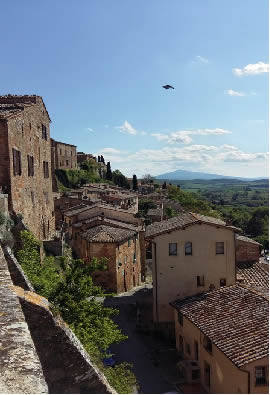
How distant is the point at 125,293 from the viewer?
1119 inches

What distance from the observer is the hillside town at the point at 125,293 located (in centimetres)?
437

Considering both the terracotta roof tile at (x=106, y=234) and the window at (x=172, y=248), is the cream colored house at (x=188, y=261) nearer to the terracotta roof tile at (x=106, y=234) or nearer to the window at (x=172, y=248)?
the window at (x=172, y=248)

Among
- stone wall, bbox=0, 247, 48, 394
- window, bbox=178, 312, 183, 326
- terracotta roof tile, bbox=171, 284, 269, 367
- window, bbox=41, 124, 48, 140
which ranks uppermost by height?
window, bbox=41, 124, 48, 140

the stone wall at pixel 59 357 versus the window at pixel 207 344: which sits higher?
the stone wall at pixel 59 357

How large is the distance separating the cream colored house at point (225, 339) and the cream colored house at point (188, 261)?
138 centimetres

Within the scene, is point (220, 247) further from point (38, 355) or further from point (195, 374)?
point (38, 355)

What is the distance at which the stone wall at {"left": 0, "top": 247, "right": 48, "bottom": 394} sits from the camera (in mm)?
2490

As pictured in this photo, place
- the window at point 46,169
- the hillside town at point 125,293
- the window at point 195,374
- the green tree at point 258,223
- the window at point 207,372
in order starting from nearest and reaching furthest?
the hillside town at point 125,293, the window at point 207,372, the window at point 195,374, the window at point 46,169, the green tree at point 258,223

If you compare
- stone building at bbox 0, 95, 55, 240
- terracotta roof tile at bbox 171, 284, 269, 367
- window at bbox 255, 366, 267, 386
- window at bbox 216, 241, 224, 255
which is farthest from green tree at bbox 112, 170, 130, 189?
window at bbox 255, 366, 267, 386

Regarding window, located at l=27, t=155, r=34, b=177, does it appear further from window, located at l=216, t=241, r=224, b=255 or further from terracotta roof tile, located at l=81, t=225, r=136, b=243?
window, located at l=216, t=241, r=224, b=255

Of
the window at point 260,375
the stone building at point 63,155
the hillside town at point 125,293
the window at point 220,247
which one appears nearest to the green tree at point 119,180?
the stone building at point 63,155

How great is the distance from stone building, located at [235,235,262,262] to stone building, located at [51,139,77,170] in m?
54.0

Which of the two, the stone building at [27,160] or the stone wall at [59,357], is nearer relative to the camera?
the stone wall at [59,357]

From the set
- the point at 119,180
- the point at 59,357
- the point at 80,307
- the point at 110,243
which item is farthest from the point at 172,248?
the point at 119,180
